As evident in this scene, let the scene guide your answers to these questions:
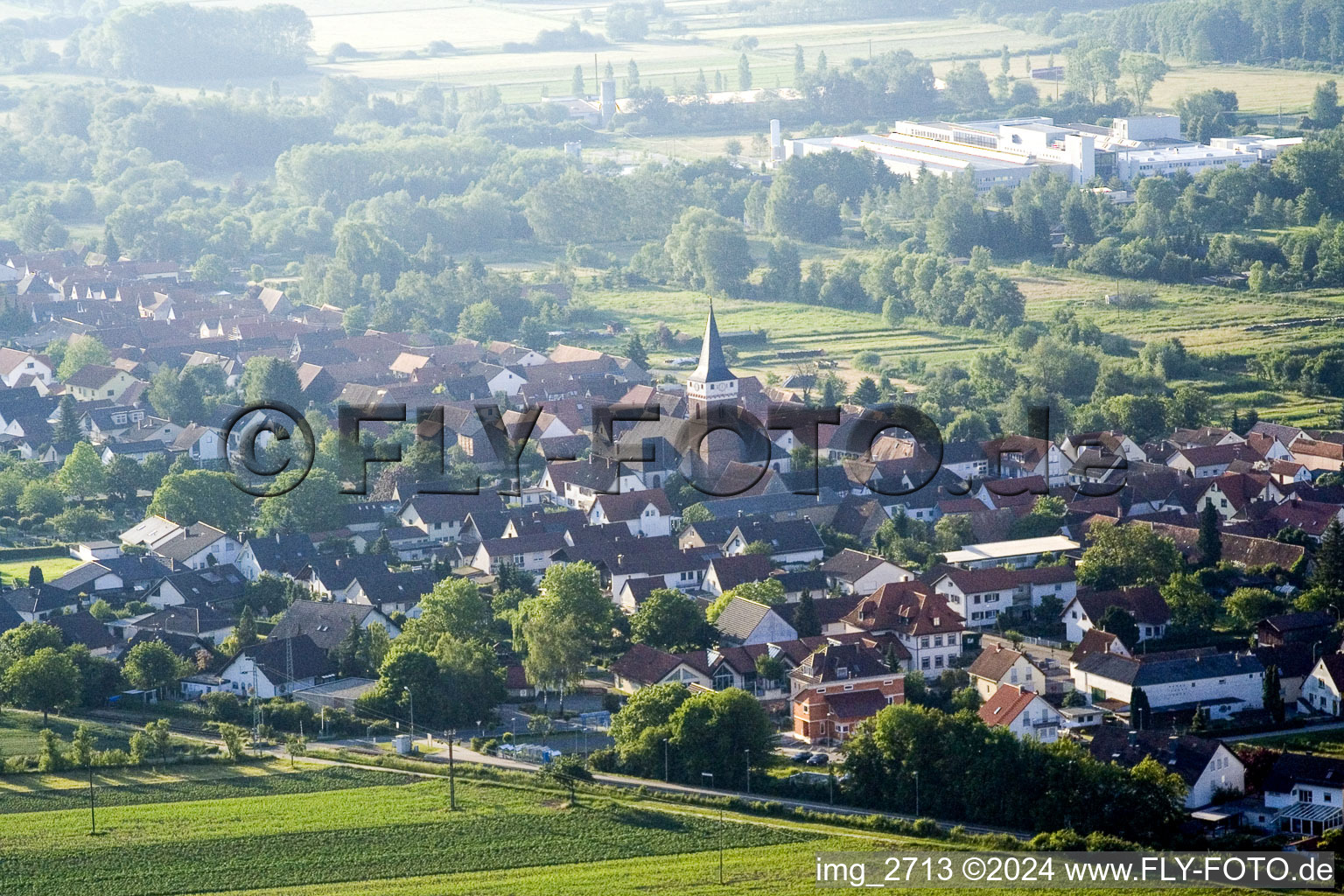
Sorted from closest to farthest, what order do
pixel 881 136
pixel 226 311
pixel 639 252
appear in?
pixel 226 311
pixel 639 252
pixel 881 136

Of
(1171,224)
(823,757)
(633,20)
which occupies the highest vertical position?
(633,20)

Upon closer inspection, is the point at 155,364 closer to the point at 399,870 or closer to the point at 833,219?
the point at 833,219

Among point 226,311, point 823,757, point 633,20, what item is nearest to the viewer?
point 823,757

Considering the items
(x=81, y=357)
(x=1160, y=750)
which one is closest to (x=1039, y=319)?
(x=81, y=357)

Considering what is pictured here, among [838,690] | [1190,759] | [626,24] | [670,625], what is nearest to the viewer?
[1190,759]

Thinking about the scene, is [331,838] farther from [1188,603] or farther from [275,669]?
[1188,603]

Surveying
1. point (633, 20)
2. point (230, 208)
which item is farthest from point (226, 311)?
point (633, 20)
